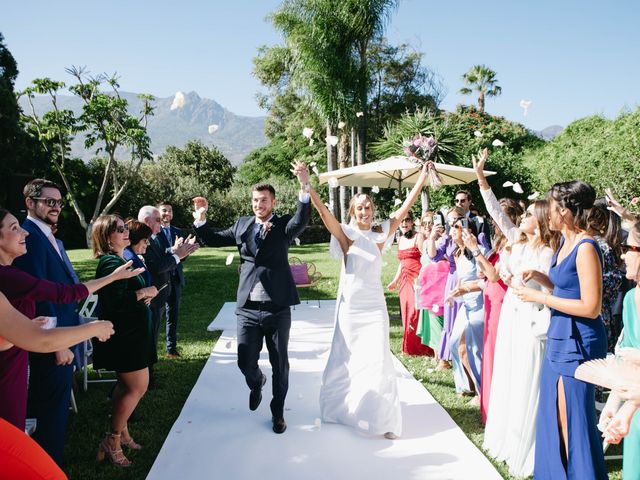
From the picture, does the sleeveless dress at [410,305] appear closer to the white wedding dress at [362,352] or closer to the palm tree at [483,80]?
the white wedding dress at [362,352]

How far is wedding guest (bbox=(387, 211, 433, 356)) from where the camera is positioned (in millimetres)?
6793

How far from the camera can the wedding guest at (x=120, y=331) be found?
11.9 feet

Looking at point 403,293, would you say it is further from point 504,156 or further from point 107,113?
point 107,113

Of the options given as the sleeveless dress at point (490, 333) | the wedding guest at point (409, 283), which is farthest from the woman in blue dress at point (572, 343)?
the wedding guest at point (409, 283)

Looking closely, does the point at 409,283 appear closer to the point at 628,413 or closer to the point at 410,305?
the point at 410,305

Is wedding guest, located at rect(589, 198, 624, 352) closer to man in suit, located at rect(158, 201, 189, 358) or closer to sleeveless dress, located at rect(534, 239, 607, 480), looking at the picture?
sleeveless dress, located at rect(534, 239, 607, 480)

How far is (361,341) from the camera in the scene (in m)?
4.28

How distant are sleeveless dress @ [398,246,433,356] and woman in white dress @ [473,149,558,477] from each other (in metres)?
2.89

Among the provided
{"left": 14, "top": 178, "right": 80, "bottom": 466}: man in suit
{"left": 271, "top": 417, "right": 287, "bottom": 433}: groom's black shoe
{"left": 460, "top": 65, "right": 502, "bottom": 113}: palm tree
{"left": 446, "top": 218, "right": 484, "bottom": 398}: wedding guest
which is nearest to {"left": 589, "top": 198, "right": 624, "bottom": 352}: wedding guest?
{"left": 446, "top": 218, "right": 484, "bottom": 398}: wedding guest

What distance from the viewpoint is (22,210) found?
10.8 m

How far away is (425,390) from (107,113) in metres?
26.2

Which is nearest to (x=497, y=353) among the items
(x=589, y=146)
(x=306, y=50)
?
(x=589, y=146)

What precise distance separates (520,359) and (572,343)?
2.62 ft

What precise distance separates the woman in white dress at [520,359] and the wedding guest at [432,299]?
87.8 inches
